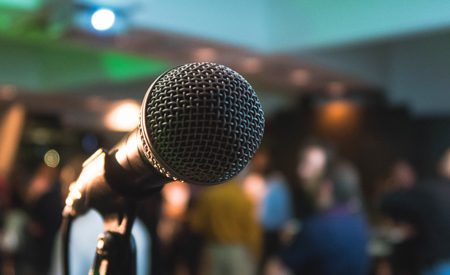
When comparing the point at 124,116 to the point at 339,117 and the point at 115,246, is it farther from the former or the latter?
the point at 115,246

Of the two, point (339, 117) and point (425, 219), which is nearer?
point (425, 219)

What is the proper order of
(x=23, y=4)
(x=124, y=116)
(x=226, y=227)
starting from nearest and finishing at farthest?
(x=23, y=4), (x=226, y=227), (x=124, y=116)

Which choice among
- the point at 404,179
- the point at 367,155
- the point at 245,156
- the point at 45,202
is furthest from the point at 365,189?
the point at 245,156

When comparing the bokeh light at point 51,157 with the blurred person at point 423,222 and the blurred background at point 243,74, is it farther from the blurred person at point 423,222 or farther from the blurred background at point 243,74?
the blurred person at point 423,222

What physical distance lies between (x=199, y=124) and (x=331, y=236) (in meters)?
1.67

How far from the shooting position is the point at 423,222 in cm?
383

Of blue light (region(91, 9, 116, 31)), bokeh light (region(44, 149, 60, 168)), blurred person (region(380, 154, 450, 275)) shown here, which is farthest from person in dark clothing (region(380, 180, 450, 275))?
bokeh light (region(44, 149, 60, 168))

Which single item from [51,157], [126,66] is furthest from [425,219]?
[51,157]

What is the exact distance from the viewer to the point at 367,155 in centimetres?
643

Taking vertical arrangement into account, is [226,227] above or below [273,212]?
above

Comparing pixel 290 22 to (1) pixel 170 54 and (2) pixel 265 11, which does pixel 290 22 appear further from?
(1) pixel 170 54

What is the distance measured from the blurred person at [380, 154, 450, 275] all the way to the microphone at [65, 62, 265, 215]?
2942 millimetres

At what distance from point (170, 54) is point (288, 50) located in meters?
1.33

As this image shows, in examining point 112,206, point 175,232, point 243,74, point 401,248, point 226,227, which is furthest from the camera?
point 243,74
